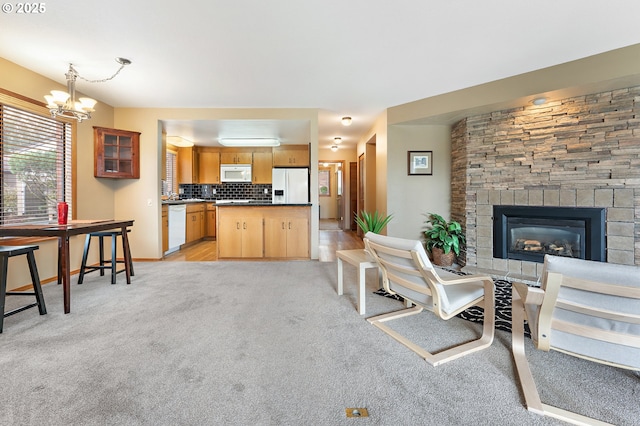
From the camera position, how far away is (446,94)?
12.3ft

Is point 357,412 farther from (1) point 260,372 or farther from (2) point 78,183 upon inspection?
(2) point 78,183

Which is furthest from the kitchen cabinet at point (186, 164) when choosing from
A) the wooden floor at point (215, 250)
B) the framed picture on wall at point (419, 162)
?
the framed picture on wall at point (419, 162)

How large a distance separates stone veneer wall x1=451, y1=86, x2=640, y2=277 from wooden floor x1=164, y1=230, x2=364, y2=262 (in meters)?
2.25

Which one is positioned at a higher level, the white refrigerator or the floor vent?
the white refrigerator

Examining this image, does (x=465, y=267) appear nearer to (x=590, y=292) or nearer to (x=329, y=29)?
(x=590, y=292)

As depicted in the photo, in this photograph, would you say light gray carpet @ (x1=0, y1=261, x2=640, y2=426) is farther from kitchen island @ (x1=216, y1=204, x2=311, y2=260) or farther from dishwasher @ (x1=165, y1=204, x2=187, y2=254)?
dishwasher @ (x1=165, y1=204, x2=187, y2=254)

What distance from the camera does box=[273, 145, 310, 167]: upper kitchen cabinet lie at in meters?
6.79

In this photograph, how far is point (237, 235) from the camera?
451 cm

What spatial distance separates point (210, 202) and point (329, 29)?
18.0 ft

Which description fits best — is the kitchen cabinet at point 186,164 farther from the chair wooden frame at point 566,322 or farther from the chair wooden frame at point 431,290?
the chair wooden frame at point 566,322

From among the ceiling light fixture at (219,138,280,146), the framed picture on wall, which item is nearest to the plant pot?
the framed picture on wall

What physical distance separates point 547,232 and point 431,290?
9.49 ft

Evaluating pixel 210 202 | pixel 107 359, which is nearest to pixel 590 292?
pixel 107 359

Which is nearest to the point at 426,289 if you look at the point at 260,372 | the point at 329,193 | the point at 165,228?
the point at 260,372
